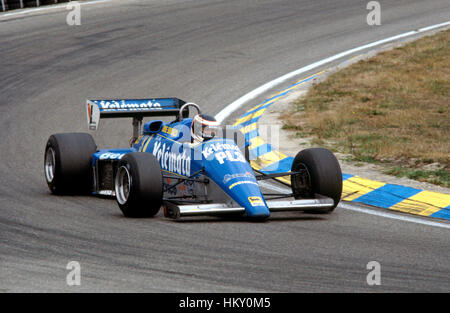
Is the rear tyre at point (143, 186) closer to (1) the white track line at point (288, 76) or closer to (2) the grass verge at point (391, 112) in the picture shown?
(2) the grass verge at point (391, 112)

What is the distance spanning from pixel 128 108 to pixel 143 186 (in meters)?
2.81

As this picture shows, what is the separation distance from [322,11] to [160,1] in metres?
5.32

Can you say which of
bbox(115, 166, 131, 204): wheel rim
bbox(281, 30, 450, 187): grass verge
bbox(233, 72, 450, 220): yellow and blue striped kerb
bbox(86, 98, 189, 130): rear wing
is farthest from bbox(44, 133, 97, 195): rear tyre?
bbox(281, 30, 450, 187): grass verge

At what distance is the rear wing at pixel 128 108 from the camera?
422 inches

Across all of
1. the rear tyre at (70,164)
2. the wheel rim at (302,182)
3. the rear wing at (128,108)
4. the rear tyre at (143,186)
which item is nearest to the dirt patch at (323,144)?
the wheel rim at (302,182)

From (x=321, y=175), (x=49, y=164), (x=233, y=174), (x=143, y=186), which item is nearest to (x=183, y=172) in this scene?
(x=233, y=174)

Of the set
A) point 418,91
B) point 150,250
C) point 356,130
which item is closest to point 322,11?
point 418,91

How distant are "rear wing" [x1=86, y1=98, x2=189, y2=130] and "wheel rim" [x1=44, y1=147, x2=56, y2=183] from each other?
0.62m

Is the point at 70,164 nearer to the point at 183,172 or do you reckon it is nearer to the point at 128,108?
the point at 128,108

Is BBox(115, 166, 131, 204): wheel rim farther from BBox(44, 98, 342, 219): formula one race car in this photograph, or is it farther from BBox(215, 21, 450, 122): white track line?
BBox(215, 21, 450, 122): white track line

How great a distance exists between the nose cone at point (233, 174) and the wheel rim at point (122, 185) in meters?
0.92

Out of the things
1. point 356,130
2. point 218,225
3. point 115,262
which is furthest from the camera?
point 356,130

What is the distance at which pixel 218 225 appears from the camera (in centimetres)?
822
